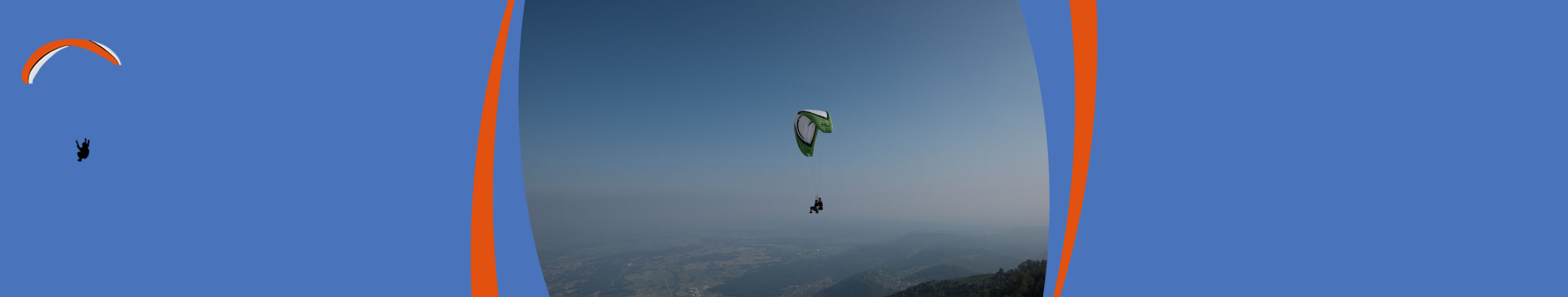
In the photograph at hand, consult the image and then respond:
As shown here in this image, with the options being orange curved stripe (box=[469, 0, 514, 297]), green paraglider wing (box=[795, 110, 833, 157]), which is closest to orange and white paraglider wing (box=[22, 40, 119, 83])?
orange curved stripe (box=[469, 0, 514, 297])

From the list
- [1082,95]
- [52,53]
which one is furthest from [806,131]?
[52,53]

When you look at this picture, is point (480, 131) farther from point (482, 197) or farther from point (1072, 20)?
point (1072, 20)

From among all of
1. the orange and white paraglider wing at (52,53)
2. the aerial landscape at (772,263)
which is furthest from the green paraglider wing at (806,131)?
the aerial landscape at (772,263)

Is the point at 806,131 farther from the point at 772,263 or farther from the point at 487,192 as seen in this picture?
the point at 772,263

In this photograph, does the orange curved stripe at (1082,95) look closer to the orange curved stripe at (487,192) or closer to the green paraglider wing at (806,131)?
the green paraglider wing at (806,131)

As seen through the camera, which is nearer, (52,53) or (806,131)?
(52,53)

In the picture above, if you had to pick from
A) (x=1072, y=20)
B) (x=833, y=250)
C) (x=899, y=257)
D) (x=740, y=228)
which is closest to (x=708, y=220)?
(x=740, y=228)
